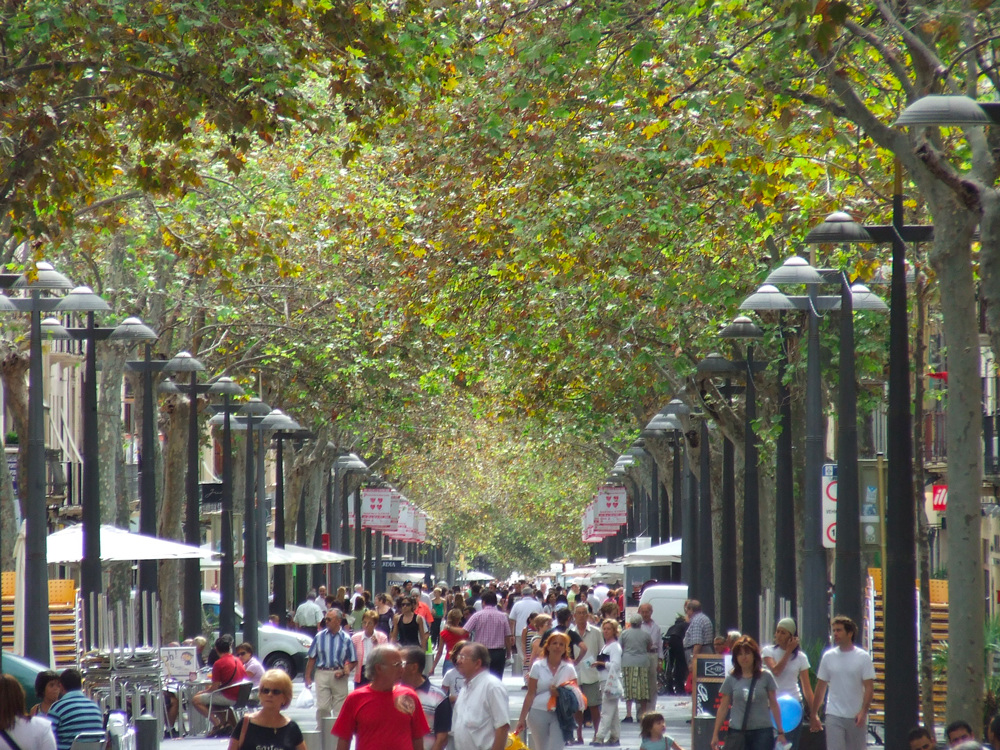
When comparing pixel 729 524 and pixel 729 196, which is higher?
pixel 729 196

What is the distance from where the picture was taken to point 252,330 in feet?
104

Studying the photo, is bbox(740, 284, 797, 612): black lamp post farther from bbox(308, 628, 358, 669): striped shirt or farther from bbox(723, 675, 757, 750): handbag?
bbox(723, 675, 757, 750): handbag

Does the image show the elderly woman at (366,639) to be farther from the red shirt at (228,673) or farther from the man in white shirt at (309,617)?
the man in white shirt at (309,617)

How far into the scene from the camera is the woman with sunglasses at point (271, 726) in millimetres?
8805

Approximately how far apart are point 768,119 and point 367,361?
14.5 metres

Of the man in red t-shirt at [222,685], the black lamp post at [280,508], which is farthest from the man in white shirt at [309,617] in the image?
the man in red t-shirt at [222,685]

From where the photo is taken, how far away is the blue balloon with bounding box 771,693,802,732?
1315cm

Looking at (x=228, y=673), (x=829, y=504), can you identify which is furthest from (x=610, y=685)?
(x=228, y=673)

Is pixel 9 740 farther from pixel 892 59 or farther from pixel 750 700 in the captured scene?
pixel 892 59

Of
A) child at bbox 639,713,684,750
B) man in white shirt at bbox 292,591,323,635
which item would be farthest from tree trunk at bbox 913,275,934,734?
man in white shirt at bbox 292,591,323,635

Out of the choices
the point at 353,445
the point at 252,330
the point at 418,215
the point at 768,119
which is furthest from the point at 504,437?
the point at 768,119

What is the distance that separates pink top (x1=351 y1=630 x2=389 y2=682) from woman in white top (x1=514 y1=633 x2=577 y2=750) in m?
6.28

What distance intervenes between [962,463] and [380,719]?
4735 millimetres

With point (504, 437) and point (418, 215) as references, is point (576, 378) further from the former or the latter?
point (504, 437)
